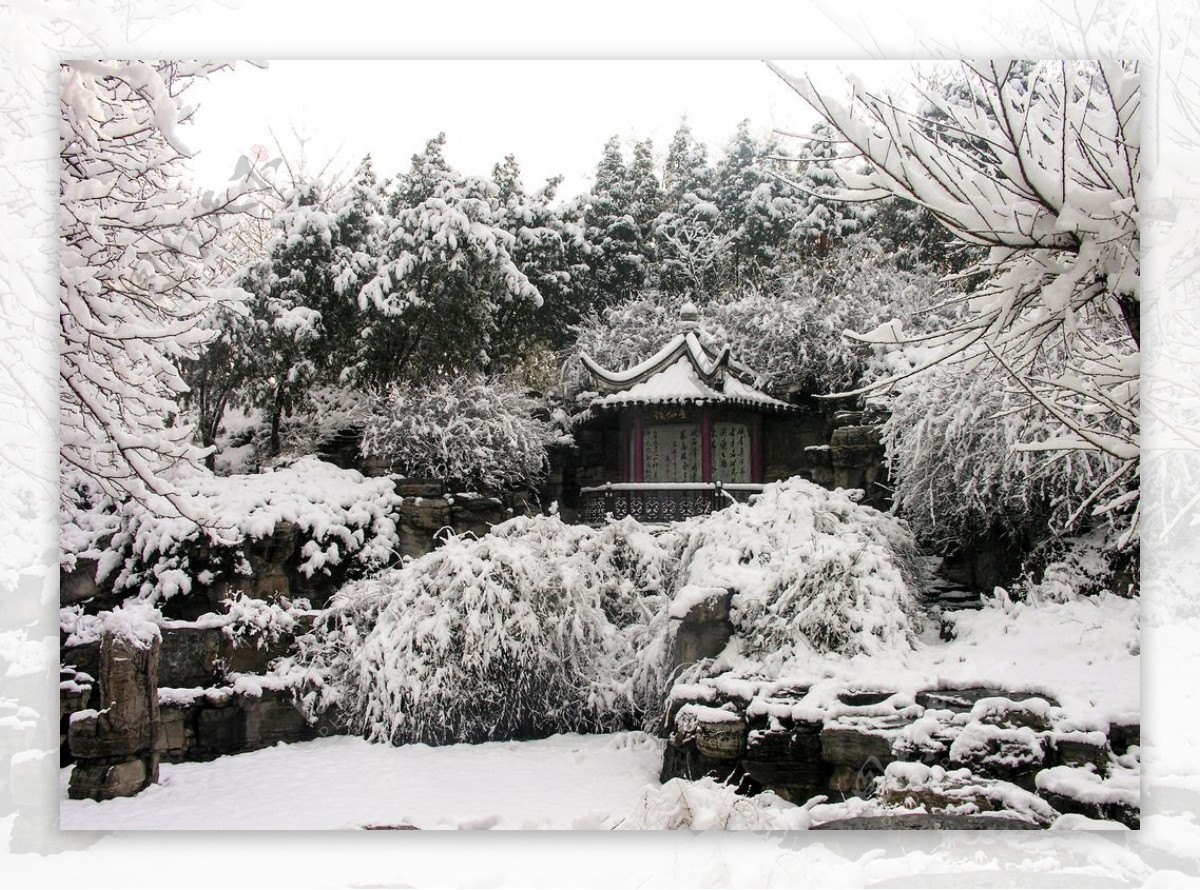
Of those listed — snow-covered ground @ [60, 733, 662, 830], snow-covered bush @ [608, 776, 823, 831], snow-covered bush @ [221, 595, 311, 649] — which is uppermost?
snow-covered bush @ [221, 595, 311, 649]

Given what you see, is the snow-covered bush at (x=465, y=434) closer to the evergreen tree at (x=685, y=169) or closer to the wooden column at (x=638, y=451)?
the wooden column at (x=638, y=451)

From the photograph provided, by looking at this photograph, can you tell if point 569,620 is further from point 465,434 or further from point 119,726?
point 119,726

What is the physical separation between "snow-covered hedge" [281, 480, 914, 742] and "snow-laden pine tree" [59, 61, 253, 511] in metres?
1.72

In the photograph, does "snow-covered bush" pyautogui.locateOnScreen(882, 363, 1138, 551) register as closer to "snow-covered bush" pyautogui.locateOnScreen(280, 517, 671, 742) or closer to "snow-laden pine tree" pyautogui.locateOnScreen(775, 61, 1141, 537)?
"snow-covered bush" pyautogui.locateOnScreen(280, 517, 671, 742)

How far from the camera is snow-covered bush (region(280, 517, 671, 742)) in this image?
4684mm

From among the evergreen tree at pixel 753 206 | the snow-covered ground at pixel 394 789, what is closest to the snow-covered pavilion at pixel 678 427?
the evergreen tree at pixel 753 206

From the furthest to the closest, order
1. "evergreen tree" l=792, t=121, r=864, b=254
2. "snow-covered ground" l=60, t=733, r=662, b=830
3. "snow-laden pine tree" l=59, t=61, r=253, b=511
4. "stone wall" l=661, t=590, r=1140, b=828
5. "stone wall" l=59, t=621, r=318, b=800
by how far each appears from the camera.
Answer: "evergreen tree" l=792, t=121, r=864, b=254 < "stone wall" l=59, t=621, r=318, b=800 < "snow-covered ground" l=60, t=733, r=662, b=830 < "stone wall" l=661, t=590, r=1140, b=828 < "snow-laden pine tree" l=59, t=61, r=253, b=511

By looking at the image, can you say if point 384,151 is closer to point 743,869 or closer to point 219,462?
point 219,462

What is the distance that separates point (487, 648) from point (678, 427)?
2.27 m

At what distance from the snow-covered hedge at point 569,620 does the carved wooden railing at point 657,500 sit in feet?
2.01

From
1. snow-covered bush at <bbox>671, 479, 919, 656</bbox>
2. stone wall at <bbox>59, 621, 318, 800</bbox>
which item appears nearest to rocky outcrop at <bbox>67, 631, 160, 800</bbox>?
stone wall at <bbox>59, 621, 318, 800</bbox>

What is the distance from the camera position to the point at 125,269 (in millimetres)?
3311
